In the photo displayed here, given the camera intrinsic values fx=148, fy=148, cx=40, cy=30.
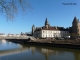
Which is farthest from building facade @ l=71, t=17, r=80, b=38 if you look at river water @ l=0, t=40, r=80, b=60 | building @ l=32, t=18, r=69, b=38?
river water @ l=0, t=40, r=80, b=60

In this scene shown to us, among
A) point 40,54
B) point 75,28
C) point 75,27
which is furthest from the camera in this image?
point 75,27

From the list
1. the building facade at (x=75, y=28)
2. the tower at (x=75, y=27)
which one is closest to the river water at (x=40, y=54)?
the building facade at (x=75, y=28)

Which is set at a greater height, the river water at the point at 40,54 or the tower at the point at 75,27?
the tower at the point at 75,27

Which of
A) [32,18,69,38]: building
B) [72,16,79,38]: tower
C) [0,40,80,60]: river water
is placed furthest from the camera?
[32,18,69,38]: building

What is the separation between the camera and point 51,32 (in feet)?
302

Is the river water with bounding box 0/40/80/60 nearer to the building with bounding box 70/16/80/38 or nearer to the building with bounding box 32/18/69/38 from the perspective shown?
the building with bounding box 70/16/80/38

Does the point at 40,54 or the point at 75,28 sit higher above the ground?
the point at 75,28

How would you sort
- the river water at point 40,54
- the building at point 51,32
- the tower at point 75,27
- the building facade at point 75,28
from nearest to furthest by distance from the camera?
1. the river water at point 40,54
2. the building facade at point 75,28
3. the tower at point 75,27
4. the building at point 51,32

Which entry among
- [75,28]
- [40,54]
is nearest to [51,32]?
[75,28]

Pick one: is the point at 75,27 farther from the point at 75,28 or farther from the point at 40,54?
the point at 40,54

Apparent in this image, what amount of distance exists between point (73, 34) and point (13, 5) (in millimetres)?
81380

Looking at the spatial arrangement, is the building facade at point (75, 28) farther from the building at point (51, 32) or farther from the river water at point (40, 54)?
the river water at point (40, 54)

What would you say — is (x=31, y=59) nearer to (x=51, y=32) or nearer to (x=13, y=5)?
(x=13, y=5)

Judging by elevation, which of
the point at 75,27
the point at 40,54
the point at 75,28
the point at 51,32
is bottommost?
the point at 40,54
